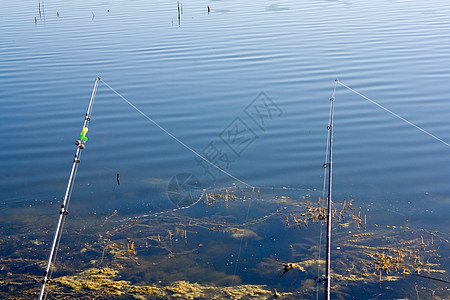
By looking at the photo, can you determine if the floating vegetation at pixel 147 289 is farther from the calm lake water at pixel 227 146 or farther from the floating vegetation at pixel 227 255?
the calm lake water at pixel 227 146

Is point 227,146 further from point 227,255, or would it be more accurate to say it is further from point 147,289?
point 147,289

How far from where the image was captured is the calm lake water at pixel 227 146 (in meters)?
7.98

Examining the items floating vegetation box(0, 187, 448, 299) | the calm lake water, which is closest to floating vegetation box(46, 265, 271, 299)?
floating vegetation box(0, 187, 448, 299)

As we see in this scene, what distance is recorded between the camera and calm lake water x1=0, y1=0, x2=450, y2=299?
314 inches

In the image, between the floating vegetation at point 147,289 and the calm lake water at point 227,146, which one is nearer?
the floating vegetation at point 147,289

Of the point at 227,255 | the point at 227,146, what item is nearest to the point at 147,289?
the point at 227,255

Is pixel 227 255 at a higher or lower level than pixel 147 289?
higher

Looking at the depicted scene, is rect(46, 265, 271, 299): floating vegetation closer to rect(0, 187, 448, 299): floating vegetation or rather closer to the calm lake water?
rect(0, 187, 448, 299): floating vegetation

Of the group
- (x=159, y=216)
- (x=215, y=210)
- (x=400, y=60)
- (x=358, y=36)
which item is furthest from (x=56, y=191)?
(x=358, y=36)

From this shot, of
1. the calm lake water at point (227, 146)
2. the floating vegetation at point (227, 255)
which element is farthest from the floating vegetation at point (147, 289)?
the calm lake water at point (227, 146)

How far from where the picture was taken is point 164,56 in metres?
20.5

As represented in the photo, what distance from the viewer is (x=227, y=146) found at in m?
12.2

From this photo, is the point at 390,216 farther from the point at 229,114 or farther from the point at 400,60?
the point at 400,60

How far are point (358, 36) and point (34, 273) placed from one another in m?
19.1
